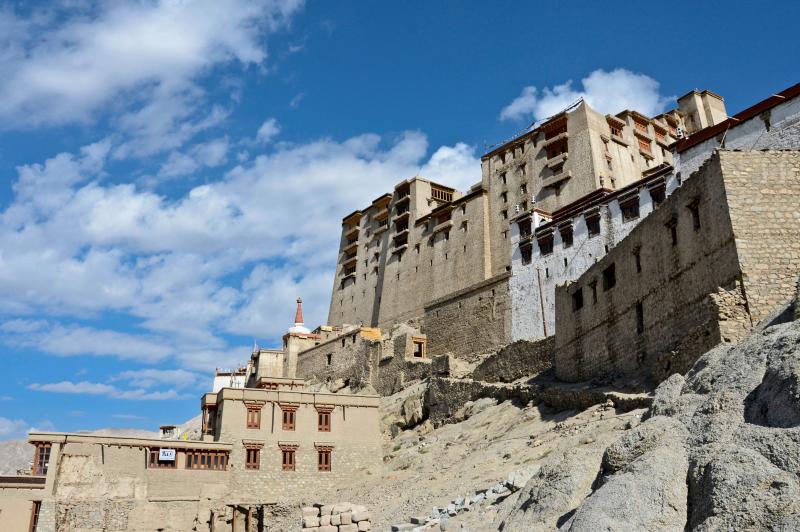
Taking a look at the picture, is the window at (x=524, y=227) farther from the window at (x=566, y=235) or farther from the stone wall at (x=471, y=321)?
the window at (x=566, y=235)

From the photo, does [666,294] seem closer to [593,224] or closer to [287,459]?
[593,224]

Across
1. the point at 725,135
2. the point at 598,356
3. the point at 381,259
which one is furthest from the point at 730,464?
the point at 381,259

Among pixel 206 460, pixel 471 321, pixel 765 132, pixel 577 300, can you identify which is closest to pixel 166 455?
pixel 206 460

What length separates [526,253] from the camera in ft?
127

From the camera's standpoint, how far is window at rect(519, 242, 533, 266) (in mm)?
38281

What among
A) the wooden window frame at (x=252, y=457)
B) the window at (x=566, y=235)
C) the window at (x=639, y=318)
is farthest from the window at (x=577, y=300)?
the wooden window frame at (x=252, y=457)

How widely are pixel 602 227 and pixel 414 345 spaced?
14997 mm

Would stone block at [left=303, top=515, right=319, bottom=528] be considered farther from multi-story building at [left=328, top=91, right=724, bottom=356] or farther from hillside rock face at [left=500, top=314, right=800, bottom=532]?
multi-story building at [left=328, top=91, right=724, bottom=356]

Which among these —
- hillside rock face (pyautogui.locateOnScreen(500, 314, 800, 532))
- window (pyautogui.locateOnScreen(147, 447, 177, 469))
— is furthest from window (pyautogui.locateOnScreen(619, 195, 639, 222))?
hillside rock face (pyautogui.locateOnScreen(500, 314, 800, 532))

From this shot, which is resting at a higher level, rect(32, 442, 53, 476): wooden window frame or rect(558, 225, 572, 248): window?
rect(558, 225, 572, 248): window

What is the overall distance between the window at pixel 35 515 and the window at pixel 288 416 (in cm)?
946

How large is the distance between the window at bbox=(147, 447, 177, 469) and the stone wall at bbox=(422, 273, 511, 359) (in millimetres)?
19015

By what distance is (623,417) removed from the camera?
16188mm

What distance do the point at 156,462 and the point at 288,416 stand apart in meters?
5.66
